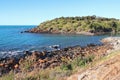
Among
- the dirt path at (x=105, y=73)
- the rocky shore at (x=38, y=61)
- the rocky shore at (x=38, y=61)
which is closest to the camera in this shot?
the dirt path at (x=105, y=73)

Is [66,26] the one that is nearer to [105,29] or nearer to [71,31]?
[71,31]

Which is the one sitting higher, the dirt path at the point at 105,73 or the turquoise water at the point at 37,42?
the dirt path at the point at 105,73

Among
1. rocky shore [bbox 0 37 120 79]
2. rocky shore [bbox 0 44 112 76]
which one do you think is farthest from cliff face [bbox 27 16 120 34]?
rocky shore [bbox 0 44 112 76]

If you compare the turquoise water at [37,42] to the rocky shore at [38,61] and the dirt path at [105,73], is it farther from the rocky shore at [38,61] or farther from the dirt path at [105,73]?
the dirt path at [105,73]

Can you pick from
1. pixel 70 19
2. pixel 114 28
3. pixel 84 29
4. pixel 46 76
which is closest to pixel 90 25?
pixel 84 29

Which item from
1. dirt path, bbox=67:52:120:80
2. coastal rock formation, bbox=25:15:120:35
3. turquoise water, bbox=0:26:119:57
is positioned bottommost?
turquoise water, bbox=0:26:119:57

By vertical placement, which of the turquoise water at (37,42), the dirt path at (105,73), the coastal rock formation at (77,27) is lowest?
the turquoise water at (37,42)

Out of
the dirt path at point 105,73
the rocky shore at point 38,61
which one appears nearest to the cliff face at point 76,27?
the rocky shore at point 38,61

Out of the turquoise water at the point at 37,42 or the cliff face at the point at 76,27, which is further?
the cliff face at the point at 76,27

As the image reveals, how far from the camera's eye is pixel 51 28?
124938 millimetres

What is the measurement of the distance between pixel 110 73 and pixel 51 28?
116078 mm

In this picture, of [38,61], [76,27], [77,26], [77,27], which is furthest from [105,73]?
[77,26]

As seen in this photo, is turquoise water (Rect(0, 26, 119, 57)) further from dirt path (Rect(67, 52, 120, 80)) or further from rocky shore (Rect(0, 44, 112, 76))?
dirt path (Rect(67, 52, 120, 80))

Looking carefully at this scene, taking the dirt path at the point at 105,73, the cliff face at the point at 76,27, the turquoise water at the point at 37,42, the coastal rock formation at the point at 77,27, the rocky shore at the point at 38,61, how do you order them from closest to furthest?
the dirt path at the point at 105,73, the rocky shore at the point at 38,61, the turquoise water at the point at 37,42, the coastal rock formation at the point at 77,27, the cliff face at the point at 76,27
